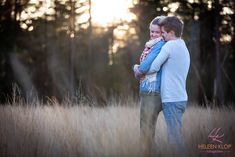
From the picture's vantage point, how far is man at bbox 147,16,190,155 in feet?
16.9

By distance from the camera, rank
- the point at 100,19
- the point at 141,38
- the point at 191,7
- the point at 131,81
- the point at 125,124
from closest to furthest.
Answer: the point at 125,124, the point at 191,7, the point at 141,38, the point at 131,81, the point at 100,19

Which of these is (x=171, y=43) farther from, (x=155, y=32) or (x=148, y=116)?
(x=148, y=116)

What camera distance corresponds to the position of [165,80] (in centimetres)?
521

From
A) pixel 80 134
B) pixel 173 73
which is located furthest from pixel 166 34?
pixel 80 134

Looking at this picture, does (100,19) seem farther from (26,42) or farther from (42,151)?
(42,151)

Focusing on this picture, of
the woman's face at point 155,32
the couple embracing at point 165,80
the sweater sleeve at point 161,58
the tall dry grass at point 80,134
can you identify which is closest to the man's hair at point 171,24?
the couple embracing at point 165,80

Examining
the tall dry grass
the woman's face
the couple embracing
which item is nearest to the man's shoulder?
the couple embracing

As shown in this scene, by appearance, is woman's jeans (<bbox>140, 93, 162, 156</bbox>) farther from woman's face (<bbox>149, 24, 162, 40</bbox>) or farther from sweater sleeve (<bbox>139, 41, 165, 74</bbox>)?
woman's face (<bbox>149, 24, 162, 40</bbox>)

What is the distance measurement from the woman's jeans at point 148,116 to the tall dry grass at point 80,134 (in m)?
0.12

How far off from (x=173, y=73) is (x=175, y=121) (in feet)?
1.72

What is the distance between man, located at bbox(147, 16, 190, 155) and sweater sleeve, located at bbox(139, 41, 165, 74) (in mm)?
46

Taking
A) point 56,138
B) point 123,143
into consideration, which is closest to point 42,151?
point 56,138

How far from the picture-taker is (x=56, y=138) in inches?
245

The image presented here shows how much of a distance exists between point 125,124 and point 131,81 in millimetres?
17845
